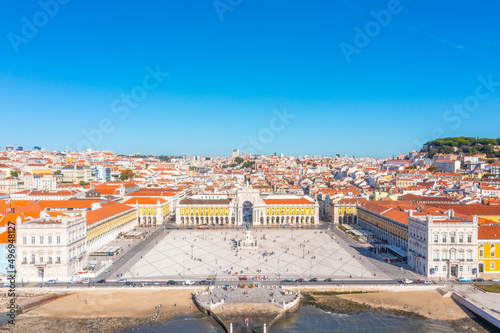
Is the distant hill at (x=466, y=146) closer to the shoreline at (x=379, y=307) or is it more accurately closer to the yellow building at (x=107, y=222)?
the shoreline at (x=379, y=307)

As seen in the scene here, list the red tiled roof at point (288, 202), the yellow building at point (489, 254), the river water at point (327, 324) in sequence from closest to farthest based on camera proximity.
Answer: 1. the river water at point (327, 324)
2. the yellow building at point (489, 254)
3. the red tiled roof at point (288, 202)

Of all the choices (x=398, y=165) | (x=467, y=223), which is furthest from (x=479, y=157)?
(x=467, y=223)

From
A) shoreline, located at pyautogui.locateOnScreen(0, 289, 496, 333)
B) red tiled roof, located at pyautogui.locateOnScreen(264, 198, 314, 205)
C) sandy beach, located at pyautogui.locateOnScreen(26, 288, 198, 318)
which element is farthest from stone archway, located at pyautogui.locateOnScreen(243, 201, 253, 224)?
sandy beach, located at pyautogui.locateOnScreen(26, 288, 198, 318)

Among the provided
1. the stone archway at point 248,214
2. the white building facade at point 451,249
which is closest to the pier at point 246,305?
the white building facade at point 451,249

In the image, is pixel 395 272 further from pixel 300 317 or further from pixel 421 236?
pixel 300 317

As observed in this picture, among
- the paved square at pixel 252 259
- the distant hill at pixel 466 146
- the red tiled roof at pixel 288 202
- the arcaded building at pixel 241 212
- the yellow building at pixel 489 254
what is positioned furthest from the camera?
the distant hill at pixel 466 146

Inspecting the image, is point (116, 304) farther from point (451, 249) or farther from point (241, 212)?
point (241, 212)

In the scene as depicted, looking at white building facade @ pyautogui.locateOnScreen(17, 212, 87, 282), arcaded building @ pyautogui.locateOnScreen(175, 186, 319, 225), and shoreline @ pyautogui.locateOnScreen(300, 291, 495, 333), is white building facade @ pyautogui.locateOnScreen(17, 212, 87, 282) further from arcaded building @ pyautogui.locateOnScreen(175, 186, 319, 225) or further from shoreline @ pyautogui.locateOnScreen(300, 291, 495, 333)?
arcaded building @ pyautogui.locateOnScreen(175, 186, 319, 225)
